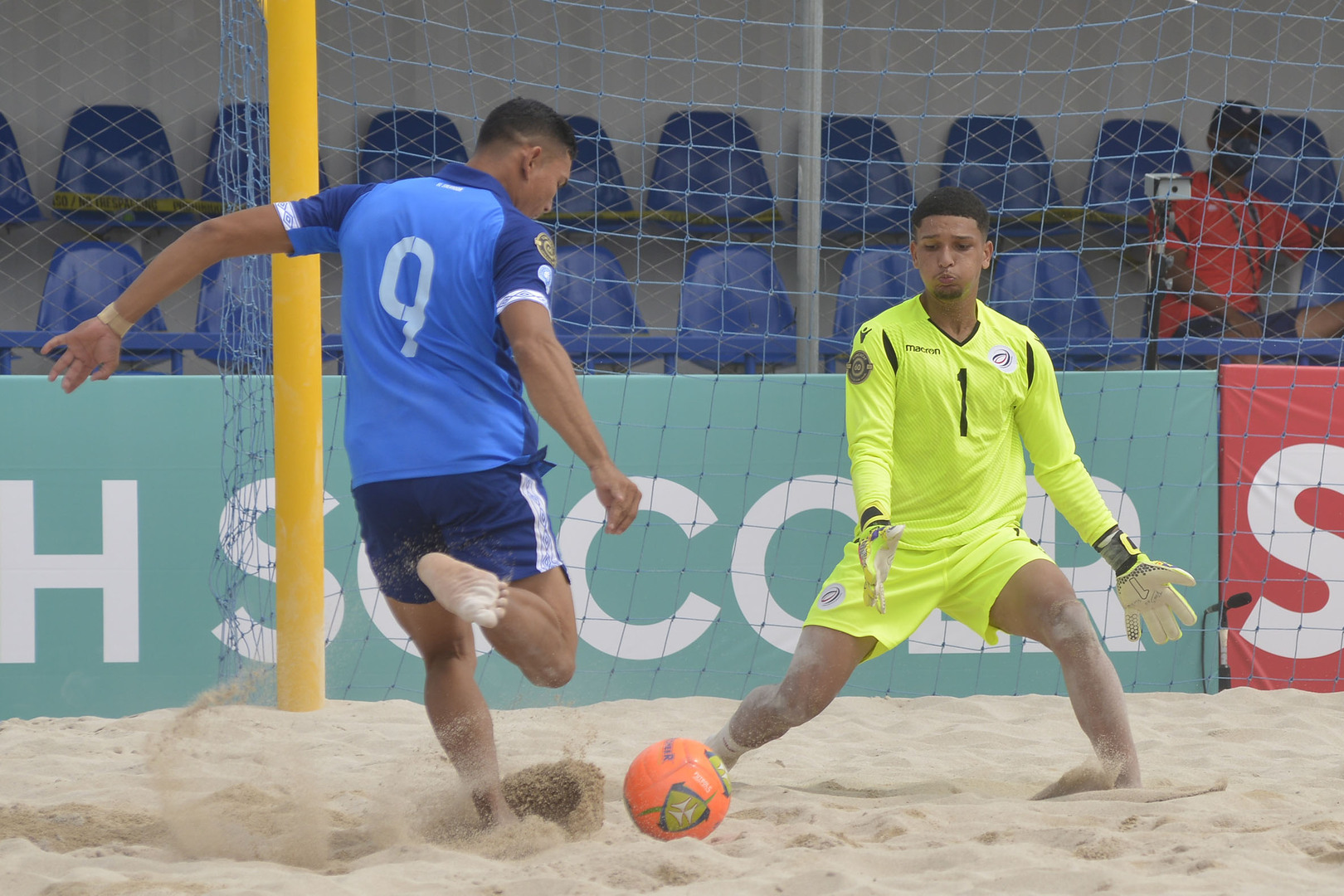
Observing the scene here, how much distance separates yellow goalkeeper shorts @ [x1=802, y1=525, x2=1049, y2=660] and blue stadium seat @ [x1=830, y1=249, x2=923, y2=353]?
3390 mm

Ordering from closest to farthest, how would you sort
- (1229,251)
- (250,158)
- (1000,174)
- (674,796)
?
(674,796) < (250,158) < (1229,251) < (1000,174)

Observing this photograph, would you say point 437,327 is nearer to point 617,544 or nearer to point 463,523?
point 463,523

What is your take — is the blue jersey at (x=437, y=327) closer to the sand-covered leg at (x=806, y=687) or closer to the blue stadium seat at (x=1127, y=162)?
the sand-covered leg at (x=806, y=687)

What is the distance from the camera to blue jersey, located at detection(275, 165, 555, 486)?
2705mm

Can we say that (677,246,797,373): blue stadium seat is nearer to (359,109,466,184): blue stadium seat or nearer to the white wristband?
(359,109,466,184): blue stadium seat

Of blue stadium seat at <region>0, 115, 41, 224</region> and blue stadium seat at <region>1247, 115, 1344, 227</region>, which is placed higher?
blue stadium seat at <region>1247, 115, 1344, 227</region>

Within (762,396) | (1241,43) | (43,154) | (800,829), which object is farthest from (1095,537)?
(43,154)

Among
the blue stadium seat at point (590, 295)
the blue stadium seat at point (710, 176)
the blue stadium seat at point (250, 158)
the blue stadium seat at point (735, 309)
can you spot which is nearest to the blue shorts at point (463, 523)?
the blue stadium seat at point (250, 158)

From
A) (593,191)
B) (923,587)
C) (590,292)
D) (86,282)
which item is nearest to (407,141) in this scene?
(593,191)

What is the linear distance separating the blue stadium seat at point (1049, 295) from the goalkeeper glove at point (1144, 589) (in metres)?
3.56

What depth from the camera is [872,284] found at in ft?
22.9


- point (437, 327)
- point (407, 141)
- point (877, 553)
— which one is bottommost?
point (877, 553)

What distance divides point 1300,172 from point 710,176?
398 cm

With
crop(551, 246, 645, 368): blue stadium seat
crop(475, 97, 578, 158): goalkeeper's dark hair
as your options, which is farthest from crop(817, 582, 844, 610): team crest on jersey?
crop(551, 246, 645, 368): blue stadium seat
